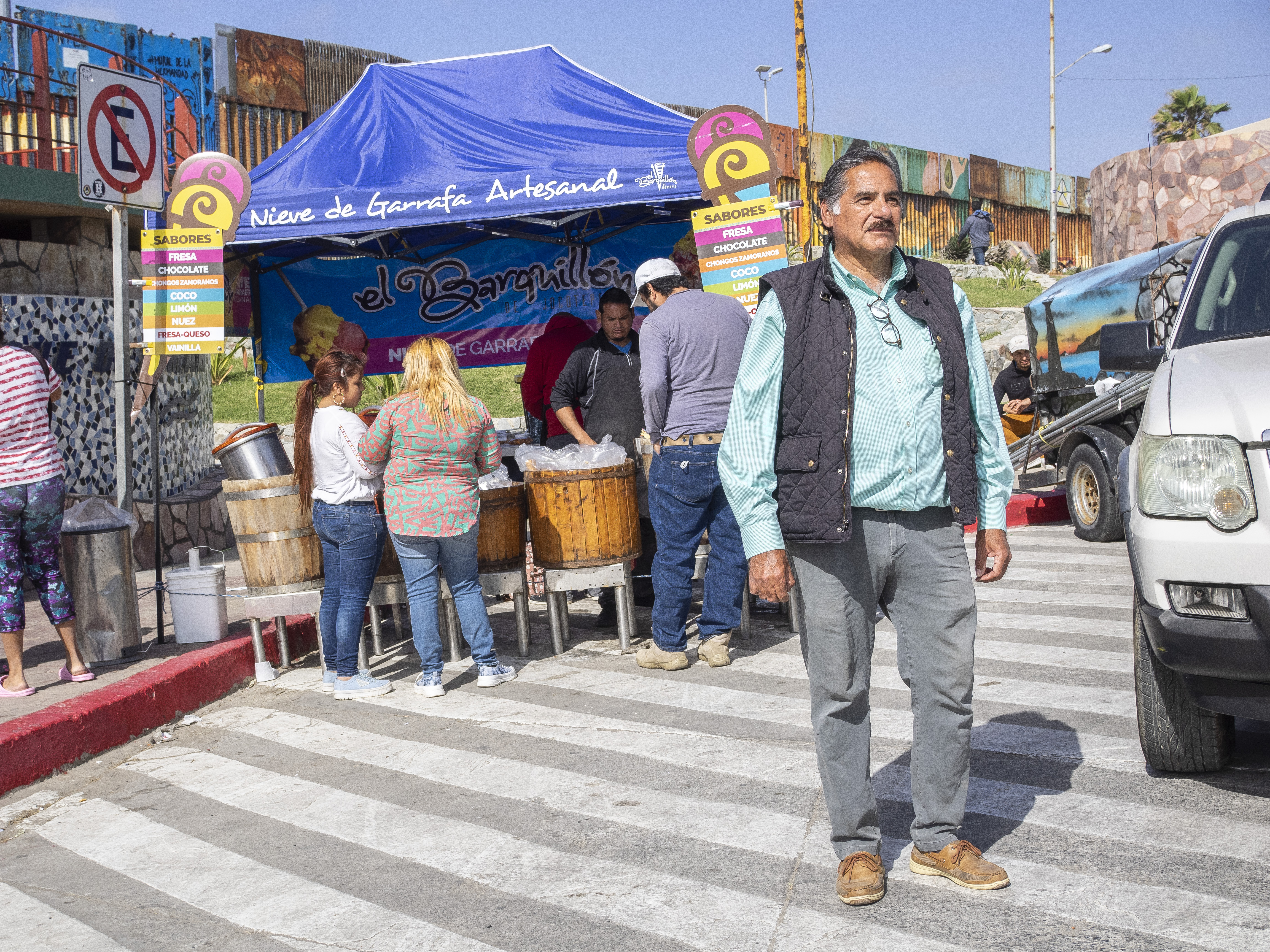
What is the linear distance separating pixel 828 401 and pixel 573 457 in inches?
151

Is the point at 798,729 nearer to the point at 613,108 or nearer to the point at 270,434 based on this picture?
the point at 270,434

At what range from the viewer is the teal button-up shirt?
3326 millimetres

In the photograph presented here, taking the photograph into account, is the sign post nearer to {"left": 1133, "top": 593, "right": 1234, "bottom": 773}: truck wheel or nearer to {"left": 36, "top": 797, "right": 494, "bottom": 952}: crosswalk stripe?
{"left": 36, "top": 797, "right": 494, "bottom": 952}: crosswalk stripe

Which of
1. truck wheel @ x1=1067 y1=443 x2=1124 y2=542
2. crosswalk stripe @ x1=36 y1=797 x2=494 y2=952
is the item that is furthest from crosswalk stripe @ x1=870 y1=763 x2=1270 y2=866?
truck wheel @ x1=1067 y1=443 x2=1124 y2=542

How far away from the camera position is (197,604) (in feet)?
23.3

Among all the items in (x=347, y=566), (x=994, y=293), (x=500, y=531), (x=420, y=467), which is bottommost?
(x=347, y=566)

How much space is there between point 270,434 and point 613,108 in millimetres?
4152

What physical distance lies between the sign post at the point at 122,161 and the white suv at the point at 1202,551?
18.4 feet

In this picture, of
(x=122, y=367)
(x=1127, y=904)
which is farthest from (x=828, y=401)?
(x=122, y=367)

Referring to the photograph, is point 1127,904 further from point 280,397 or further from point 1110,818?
point 280,397

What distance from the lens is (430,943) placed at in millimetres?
3387

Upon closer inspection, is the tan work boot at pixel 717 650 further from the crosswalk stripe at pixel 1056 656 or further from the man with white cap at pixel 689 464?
the crosswalk stripe at pixel 1056 656

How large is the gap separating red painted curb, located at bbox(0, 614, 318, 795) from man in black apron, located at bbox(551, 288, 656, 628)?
7.14 feet

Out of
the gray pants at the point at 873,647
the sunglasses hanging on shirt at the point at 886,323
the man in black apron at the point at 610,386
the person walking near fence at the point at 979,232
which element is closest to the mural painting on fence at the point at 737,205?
the man in black apron at the point at 610,386
